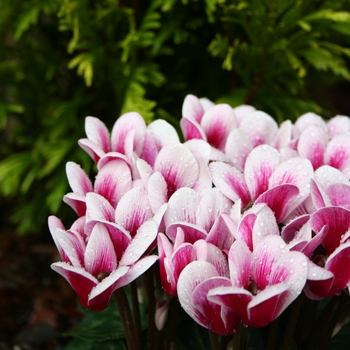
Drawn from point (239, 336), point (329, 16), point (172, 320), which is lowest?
point (172, 320)

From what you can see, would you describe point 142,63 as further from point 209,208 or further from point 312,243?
point 312,243

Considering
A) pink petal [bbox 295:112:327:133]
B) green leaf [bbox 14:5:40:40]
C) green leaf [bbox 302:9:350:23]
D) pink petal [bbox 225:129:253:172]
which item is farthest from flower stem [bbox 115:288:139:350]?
green leaf [bbox 14:5:40:40]

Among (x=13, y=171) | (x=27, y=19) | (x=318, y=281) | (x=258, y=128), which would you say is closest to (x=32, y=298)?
(x=13, y=171)

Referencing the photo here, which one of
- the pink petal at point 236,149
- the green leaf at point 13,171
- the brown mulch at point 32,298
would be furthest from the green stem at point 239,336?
the green leaf at point 13,171

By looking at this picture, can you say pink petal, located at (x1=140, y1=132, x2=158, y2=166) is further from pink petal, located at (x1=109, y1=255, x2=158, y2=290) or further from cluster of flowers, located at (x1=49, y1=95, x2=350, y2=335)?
pink petal, located at (x1=109, y1=255, x2=158, y2=290)

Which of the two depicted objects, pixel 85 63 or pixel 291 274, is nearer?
pixel 291 274

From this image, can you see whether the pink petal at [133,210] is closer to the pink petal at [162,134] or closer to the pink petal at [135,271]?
the pink petal at [135,271]
